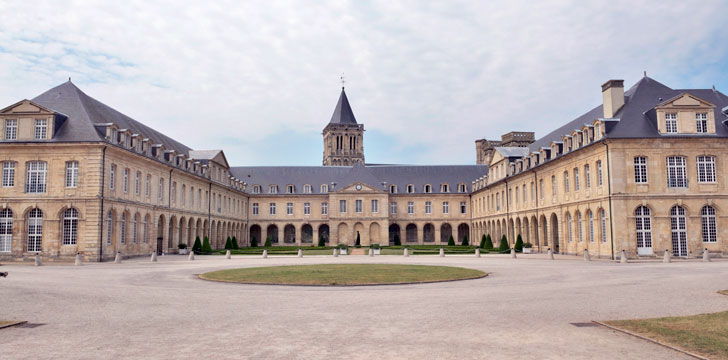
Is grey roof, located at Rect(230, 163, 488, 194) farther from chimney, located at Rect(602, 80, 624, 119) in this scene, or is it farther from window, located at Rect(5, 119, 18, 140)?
window, located at Rect(5, 119, 18, 140)

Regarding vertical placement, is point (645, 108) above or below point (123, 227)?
above

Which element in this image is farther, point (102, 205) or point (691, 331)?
point (102, 205)

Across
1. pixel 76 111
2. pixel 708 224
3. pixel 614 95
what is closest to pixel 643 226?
pixel 708 224

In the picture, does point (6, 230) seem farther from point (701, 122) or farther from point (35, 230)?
point (701, 122)

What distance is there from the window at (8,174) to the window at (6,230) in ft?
5.44

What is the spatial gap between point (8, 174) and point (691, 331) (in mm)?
35967

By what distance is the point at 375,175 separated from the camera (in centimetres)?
7188

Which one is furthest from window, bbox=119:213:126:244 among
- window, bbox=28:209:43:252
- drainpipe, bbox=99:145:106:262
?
window, bbox=28:209:43:252

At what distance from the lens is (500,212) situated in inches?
2175

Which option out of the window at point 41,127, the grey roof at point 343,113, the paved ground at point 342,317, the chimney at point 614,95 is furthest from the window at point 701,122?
the grey roof at point 343,113

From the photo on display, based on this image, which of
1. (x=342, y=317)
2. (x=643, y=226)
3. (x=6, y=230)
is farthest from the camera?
(x=6, y=230)

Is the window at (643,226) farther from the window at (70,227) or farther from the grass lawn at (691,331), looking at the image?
the window at (70,227)

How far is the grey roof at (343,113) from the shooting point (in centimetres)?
8931

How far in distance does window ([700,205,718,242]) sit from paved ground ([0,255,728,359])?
15.1 meters
